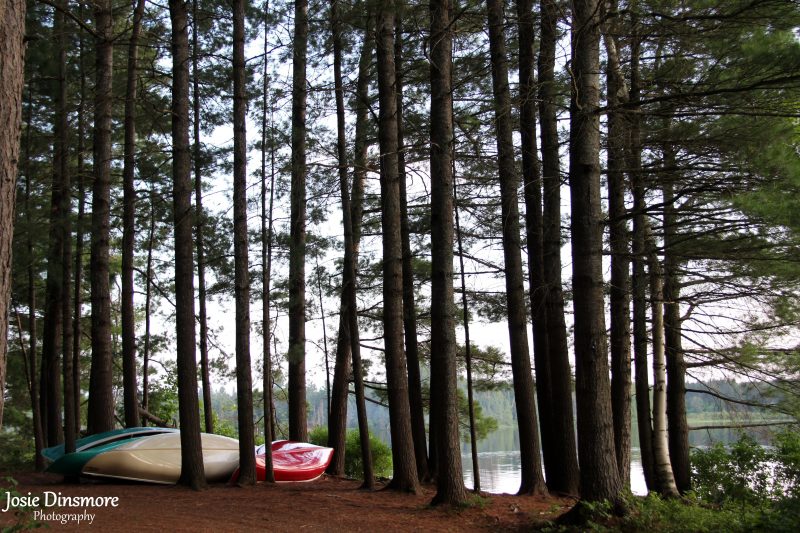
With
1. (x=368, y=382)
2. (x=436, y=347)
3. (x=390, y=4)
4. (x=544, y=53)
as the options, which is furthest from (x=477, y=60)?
(x=368, y=382)

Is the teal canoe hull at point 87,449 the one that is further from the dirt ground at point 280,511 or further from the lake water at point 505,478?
the lake water at point 505,478

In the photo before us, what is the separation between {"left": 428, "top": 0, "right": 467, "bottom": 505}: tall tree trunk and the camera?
23.8ft

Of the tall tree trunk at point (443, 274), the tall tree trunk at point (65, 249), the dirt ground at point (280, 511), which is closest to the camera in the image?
the dirt ground at point (280, 511)

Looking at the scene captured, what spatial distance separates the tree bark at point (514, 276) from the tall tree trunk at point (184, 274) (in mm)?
4419

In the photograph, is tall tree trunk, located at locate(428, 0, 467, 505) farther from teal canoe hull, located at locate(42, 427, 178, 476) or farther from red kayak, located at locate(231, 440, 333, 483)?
teal canoe hull, located at locate(42, 427, 178, 476)

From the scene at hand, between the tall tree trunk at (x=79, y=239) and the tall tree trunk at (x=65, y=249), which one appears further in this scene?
the tall tree trunk at (x=79, y=239)

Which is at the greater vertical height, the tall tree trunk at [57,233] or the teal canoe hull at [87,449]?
the tall tree trunk at [57,233]

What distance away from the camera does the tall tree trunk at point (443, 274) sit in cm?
725

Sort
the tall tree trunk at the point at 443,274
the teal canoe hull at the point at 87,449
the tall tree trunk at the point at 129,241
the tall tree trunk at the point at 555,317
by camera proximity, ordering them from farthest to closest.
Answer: the tall tree trunk at the point at 129,241
the teal canoe hull at the point at 87,449
the tall tree trunk at the point at 555,317
the tall tree trunk at the point at 443,274

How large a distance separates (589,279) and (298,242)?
539 cm

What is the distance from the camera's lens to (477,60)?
9.72 metres

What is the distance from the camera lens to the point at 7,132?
332 cm

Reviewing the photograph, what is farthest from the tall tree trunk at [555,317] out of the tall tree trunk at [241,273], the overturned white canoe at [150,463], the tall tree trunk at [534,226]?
the overturned white canoe at [150,463]

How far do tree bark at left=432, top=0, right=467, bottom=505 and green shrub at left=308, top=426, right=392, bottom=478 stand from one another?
8670 millimetres
